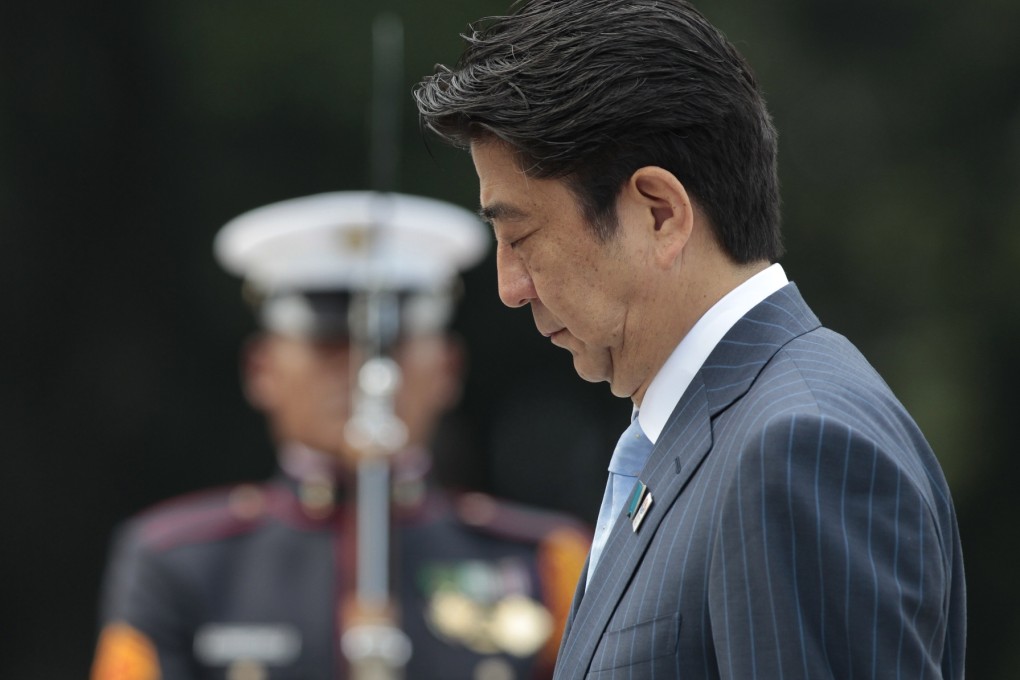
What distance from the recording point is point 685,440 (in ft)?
4.13

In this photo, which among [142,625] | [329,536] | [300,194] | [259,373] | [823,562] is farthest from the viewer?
[300,194]

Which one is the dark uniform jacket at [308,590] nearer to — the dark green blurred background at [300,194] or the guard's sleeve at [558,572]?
the guard's sleeve at [558,572]

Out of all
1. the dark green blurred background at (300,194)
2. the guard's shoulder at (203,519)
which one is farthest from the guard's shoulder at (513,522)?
the guard's shoulder at (203,519)

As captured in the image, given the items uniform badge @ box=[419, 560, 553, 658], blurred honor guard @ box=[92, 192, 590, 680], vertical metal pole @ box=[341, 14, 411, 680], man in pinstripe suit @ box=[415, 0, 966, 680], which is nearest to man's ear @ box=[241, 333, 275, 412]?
blurred honor guard @ box=[92, 192, 590, 680]

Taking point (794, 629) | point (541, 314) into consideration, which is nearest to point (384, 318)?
point (541, 314)

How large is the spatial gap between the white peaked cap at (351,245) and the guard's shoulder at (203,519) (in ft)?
1.86

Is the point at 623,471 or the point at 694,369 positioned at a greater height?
the point at 694,369

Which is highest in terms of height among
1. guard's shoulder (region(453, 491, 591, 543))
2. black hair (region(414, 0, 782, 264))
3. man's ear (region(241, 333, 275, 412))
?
black hair (region(414, 0, 782, 264))

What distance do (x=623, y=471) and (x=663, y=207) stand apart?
0.90 feet

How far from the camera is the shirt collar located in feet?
4.30

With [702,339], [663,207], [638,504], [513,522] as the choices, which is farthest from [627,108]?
[513,522]

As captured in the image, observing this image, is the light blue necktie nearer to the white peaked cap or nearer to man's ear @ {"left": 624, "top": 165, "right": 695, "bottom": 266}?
man's ear @ {"left": 624, "top": 165, "right": 695, "bottom": 266}

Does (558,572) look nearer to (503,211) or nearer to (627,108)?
(503,211)

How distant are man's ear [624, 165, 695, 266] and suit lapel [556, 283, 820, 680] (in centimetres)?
9
